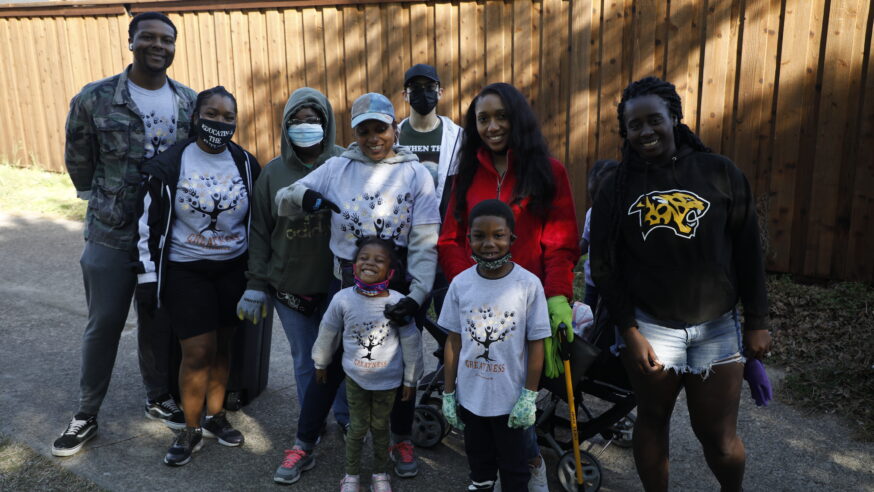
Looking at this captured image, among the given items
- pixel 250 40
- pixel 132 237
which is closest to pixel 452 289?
pixel 132 237

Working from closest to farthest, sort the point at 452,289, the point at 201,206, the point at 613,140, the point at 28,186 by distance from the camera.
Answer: the point at 452,289 → the point at 201,206 → the point at 613,140 → the point at 28,186

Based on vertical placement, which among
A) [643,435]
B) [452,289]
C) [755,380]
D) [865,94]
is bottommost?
[643,435]

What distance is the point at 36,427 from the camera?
4430 mm

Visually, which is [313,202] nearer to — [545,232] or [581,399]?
[545,232]

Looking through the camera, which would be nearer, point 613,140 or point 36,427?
point 36,427

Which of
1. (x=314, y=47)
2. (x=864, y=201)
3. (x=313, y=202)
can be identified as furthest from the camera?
(x=314, y=47)

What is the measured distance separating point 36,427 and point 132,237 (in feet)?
4.53

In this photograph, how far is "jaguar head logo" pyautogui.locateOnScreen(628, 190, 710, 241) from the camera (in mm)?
2740

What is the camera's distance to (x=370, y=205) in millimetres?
3691

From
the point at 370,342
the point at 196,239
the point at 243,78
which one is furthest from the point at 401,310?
the point at 243,78

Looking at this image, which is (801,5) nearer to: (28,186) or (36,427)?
(36,427)

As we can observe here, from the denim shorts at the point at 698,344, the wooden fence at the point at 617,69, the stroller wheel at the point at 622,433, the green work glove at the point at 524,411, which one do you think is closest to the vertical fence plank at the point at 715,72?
the wooden fence at the point at 617,69

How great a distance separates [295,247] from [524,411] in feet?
5.18

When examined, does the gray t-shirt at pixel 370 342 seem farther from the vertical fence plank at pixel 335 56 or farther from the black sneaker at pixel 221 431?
the vertical fence plank at pixel 335 56
